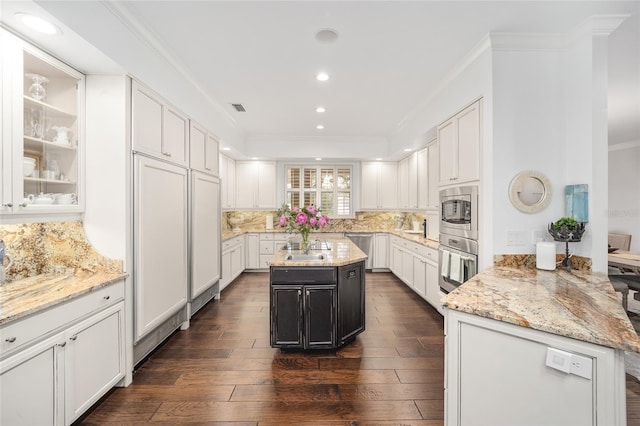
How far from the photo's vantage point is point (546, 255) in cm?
216

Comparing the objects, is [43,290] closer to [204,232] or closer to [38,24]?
[38,24]

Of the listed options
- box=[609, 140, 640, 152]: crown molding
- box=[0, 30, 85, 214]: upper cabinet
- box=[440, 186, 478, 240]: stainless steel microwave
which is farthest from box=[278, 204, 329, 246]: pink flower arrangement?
box=[609, 140, 640, 152]: crown molding

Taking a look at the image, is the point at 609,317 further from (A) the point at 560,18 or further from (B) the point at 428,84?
(B) the point at 428,84

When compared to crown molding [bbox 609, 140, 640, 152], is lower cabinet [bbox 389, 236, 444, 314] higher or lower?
lower

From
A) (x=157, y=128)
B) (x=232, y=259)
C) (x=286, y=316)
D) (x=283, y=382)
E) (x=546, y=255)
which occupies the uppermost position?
(x=157, y=128)

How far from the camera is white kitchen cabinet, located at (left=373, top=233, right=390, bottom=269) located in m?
5.86

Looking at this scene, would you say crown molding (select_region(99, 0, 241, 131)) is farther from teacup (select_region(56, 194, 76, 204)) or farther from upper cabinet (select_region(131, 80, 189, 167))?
teacup (select_region(56, 194, 76, 204))

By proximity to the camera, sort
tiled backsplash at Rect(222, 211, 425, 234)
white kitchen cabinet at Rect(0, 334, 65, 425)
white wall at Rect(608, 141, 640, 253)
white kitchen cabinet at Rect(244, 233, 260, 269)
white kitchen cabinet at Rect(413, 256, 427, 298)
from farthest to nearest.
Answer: tiled backsplash at Rect(222, 211, 425, 234)
white kitchen cabinet at Rect(244, 233, 260, 269)
white wall at Rect(608, 141, 640, 253)
white kitchen cabinet at Rect(413, 256, 427, 298)
white kitchen cabinet at Rect(0, 334, 65, 425)

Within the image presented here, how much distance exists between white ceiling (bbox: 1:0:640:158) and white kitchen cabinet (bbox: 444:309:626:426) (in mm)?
2170

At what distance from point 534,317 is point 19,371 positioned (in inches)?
103

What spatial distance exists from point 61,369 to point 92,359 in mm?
233

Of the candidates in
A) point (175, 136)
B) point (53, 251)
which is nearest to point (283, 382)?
point (53, 251)

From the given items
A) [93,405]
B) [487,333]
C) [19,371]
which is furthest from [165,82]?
[487,333]

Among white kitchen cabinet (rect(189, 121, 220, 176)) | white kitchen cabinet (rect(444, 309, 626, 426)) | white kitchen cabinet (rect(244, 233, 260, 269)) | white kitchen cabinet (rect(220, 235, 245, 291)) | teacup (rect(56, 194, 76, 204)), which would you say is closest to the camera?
white kitchen cabinet (rect(444, 309, 626, 426))
